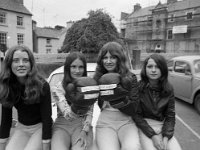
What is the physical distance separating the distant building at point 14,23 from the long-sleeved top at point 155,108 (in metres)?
23.8

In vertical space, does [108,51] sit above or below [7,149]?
above

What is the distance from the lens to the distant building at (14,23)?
23.5m

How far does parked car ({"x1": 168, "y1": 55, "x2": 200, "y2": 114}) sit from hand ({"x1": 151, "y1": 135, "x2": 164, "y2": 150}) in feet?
12.4

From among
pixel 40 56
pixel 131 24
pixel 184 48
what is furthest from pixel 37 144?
pixel 131 24

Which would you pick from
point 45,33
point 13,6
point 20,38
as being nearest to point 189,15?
point 45,33

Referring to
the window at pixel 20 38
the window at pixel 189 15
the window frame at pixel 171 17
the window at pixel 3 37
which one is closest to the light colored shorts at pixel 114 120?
the window at pixel 3 37

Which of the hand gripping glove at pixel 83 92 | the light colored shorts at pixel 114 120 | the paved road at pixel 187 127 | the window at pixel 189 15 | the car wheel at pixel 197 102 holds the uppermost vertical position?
the window at pixel 189 15

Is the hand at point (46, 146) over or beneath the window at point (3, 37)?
beneath

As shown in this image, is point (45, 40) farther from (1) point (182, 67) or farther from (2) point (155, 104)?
(2) point (155, 104)

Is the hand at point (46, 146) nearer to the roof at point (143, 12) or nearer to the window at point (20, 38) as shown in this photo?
the window at point (20, 38)

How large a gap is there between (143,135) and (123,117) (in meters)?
0.34

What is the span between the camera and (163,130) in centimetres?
235

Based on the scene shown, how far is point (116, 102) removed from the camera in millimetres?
2033

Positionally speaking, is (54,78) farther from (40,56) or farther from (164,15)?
(164,15)
